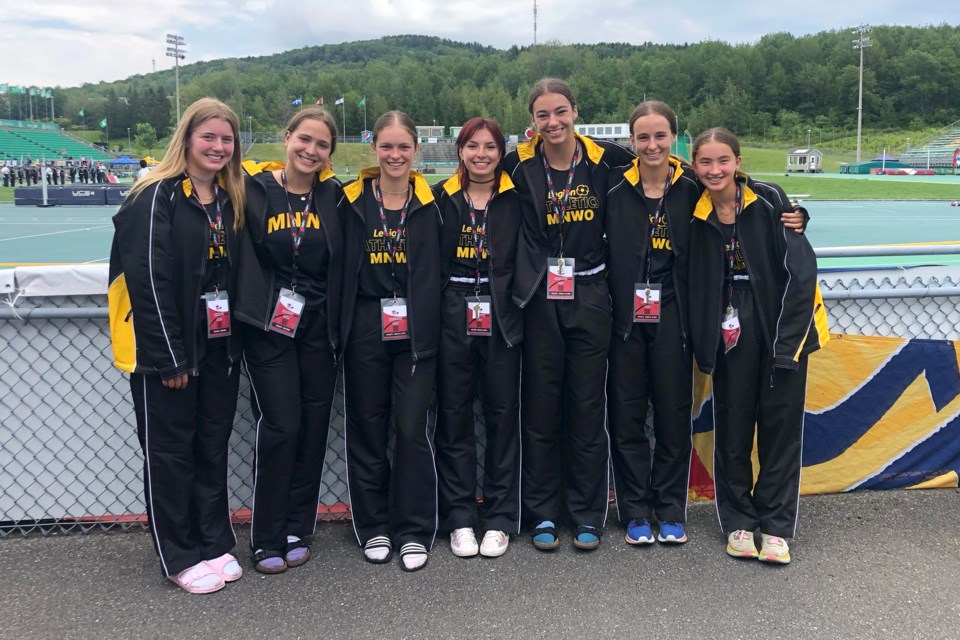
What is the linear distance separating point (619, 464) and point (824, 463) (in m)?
1.14

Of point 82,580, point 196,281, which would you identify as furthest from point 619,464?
point 82,580

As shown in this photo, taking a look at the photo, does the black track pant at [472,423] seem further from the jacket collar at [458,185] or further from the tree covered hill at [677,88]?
the tree covered hill at [677,88]

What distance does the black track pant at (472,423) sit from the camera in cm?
317

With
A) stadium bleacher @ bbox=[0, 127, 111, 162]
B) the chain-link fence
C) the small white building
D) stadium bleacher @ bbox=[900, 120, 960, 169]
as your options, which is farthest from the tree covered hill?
the chain-link fence

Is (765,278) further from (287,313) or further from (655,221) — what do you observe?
(287,313)

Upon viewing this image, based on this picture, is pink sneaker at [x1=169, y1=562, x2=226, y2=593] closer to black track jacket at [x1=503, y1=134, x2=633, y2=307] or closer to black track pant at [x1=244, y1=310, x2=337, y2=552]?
black track pant at [x1=244, y1=310, x2=337, y2=552]

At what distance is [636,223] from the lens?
316 centimetres

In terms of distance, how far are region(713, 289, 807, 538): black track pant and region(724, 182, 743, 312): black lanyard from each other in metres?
0.04

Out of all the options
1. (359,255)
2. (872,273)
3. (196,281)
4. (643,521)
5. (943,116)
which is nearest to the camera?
(196,281)

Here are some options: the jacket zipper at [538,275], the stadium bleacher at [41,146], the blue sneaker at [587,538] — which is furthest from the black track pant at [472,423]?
the stadium bleacher at [41,146]

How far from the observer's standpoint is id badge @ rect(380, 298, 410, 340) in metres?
3.06

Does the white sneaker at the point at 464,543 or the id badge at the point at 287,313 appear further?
the white sneaker at the point at 464,543

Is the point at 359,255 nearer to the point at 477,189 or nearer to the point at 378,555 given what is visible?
the point at 477,189

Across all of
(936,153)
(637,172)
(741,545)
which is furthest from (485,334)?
(936,153)
